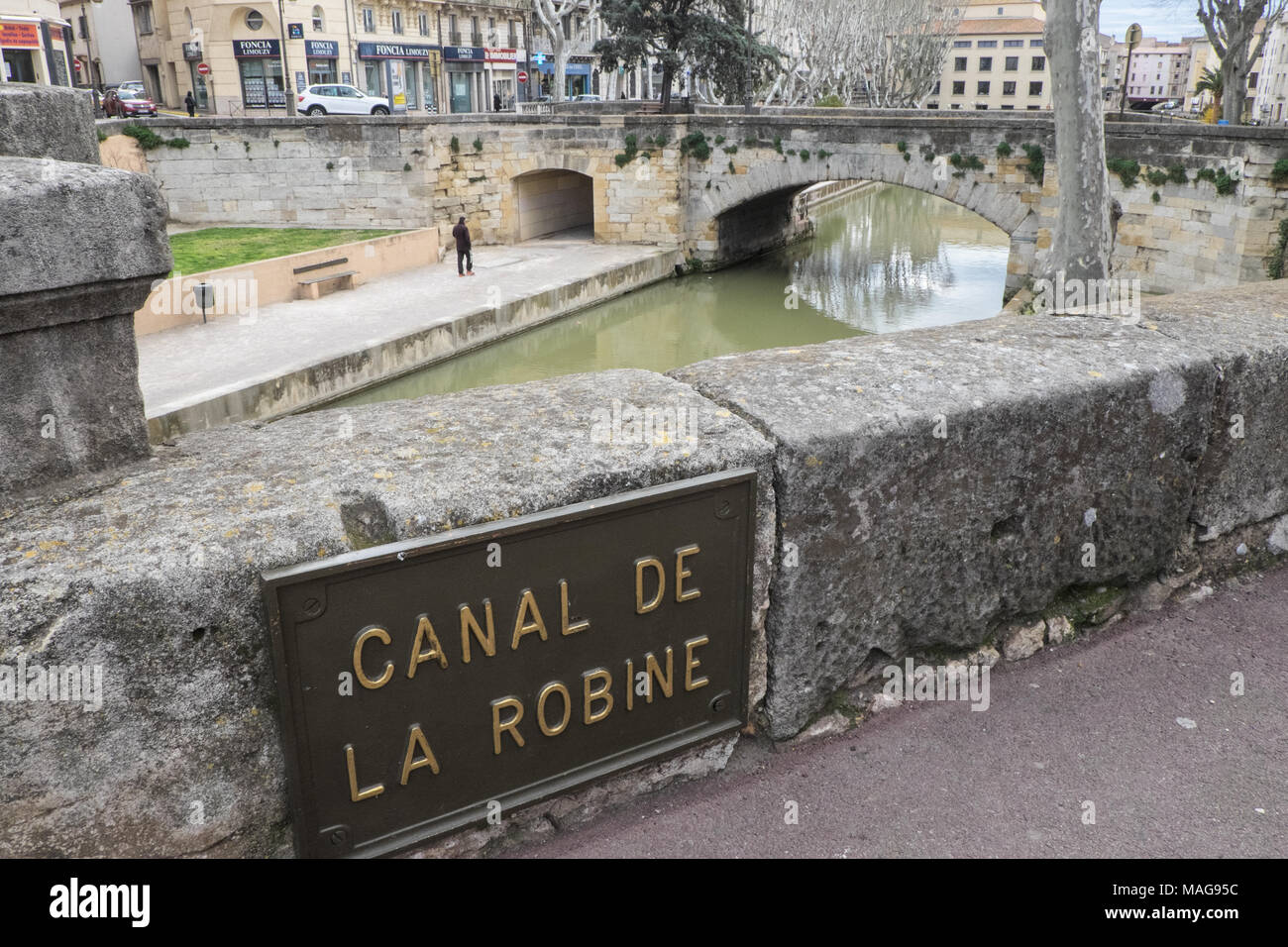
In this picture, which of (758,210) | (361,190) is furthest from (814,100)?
(361,190)

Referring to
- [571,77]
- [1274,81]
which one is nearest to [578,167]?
[571,77]

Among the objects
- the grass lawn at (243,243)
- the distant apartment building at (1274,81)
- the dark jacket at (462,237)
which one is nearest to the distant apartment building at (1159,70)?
the distant apartment building at (1274,81)

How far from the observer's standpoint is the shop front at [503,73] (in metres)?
46.5

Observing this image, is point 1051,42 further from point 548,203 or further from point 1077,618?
point 548,203

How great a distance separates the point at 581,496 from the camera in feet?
6.55

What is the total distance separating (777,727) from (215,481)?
1.36 meters

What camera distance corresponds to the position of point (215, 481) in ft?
6.17

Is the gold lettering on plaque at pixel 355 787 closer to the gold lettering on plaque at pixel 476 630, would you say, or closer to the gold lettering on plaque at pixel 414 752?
the gold lettering on plaque at pixel 414 752

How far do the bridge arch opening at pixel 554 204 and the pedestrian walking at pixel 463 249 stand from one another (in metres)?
5.18

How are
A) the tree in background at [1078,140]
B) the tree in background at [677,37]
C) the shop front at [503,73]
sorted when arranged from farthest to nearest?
1. the shop front at [503,73]
2. the tree in background at [677,37]
3. the tree in background at [1078,140]

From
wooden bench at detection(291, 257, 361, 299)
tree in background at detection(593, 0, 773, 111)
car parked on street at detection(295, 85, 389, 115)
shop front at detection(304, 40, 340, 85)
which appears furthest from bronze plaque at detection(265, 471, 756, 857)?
shop front at detection(304, 40, 340, 85)

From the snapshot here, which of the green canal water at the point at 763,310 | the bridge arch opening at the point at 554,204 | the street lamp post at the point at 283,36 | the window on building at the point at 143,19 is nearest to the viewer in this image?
the green canal water at the point at 763,310

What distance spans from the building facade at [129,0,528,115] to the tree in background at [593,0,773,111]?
13.8m

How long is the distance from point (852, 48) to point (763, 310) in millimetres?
24523
